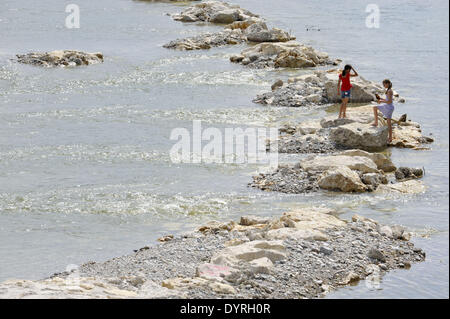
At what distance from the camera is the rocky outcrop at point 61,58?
155 feet

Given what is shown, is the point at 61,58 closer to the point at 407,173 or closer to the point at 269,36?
the point at 269,36

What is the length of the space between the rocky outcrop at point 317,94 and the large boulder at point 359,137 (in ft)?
23.7

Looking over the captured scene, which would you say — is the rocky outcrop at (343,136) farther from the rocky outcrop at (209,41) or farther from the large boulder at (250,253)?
the rocky outcrop at (209,41)

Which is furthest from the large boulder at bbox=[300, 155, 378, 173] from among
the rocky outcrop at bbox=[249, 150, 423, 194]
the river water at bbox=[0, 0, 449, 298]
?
the river water at bbox=[0, 0, 449, 298]

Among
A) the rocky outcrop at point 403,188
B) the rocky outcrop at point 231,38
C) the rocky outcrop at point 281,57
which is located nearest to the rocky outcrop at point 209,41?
the rocky outcrop at point 231,38

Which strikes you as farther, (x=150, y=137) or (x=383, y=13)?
(x=383, y=13)

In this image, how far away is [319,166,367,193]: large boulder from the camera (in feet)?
82.8

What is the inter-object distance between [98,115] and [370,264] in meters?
20.6

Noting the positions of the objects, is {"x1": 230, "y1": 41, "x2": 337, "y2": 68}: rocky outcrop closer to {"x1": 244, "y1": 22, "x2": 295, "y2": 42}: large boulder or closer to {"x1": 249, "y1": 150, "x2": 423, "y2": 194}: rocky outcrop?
{"x1": 244, "y1": 22, "x2": 295, "y2": 42}: large boulder

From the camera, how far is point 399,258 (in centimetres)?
1895

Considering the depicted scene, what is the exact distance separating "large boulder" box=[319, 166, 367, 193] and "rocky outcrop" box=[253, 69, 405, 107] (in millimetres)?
12334

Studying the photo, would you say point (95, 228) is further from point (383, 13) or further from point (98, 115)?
point (383, 13)
